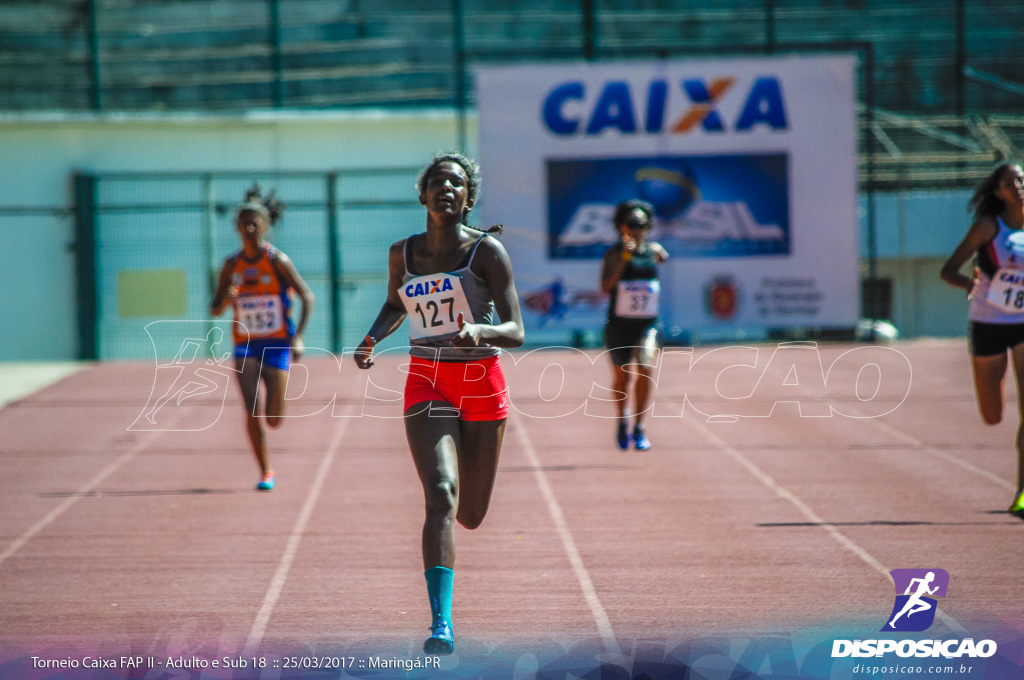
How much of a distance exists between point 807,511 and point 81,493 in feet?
17.4

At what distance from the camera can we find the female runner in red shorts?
520 centimetres

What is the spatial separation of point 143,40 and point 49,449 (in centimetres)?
1566

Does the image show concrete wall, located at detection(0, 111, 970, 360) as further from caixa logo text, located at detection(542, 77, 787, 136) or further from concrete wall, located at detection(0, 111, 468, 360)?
caixa logo text, located at detection(542, 77, 787, 136)

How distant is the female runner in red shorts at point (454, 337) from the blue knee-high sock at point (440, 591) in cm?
29

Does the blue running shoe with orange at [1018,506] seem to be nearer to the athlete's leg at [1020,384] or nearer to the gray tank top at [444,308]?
the athlete's leg at [1020,384]

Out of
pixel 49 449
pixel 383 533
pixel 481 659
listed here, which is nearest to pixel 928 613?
pixel 481 659

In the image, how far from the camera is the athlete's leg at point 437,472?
489cm

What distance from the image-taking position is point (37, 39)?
2481 cm

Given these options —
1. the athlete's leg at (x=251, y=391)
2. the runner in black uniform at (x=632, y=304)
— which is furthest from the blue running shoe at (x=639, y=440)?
the athlete's leg at (x=251, y=391)

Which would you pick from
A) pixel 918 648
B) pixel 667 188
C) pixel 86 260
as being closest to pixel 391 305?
pixel 918 648

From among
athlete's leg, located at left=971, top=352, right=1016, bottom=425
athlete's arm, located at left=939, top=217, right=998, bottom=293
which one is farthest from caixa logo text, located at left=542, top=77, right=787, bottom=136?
athlete's leg, located at left=971, top=352, right=1016, bottom=425

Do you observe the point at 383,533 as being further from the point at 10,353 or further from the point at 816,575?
the point at 10,353

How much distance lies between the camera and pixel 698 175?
62.4 ft

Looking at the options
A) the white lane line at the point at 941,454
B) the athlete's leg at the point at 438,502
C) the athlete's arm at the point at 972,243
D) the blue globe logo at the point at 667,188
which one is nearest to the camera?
the athlete's leg at the point at 438,502
